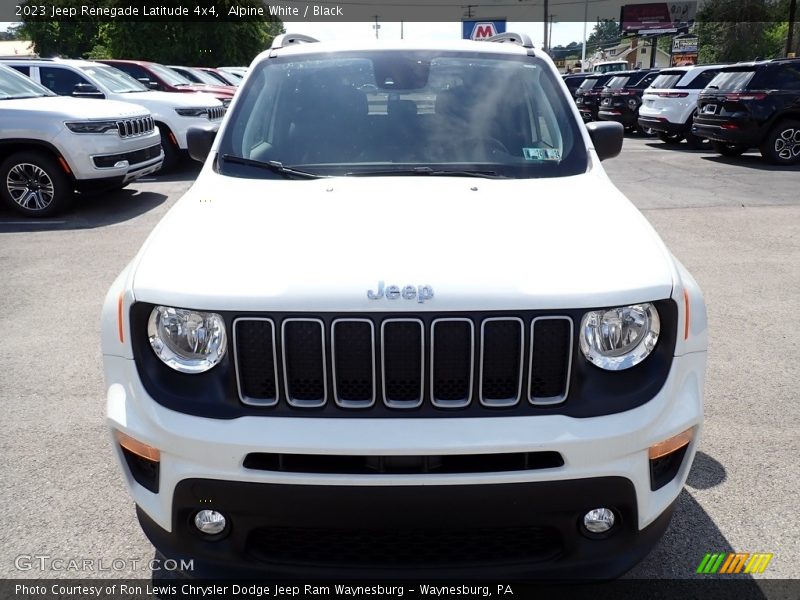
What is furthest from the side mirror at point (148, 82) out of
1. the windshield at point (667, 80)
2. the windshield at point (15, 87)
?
the windshield at point (667, 80)

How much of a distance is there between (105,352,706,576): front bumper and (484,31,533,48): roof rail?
2561 millimetres

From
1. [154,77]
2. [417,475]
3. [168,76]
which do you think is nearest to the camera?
[417,475]

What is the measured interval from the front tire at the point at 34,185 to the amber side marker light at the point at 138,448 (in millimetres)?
7917

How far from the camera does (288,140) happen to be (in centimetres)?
343

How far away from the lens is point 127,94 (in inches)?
493

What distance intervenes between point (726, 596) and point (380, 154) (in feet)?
7.20

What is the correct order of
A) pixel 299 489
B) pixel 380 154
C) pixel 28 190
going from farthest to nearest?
1. pixel 28 190
2. pixel 380 154
3. pixel 299 489

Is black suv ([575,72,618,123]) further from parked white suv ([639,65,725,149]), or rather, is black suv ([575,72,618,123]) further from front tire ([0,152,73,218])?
front tire ([0,152,73,218])

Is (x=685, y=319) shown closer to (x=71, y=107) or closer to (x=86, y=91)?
(x=71, y=107)

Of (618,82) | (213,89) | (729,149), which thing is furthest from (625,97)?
(213,89)

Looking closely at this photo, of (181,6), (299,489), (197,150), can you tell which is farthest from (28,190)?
(181,6)

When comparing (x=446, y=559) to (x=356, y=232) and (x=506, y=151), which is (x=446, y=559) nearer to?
(x=356, y=232)

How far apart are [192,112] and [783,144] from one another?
10815 millimetres

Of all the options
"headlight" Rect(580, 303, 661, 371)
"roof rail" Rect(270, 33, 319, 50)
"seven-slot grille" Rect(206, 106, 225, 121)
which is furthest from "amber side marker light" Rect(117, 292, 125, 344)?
"seven-slot grille" Rect(206, 106, 225, 121)
